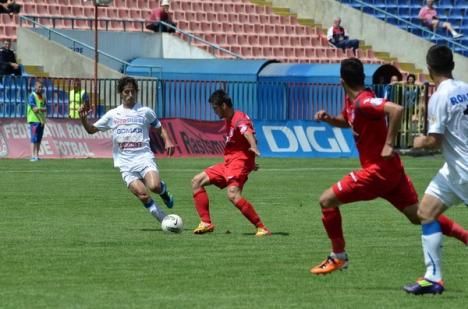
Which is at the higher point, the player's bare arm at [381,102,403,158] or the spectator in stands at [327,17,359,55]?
the player's bare arm at [381,102,403,158]

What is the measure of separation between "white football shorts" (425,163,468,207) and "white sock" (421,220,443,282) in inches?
11.0

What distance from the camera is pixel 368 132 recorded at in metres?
11.5

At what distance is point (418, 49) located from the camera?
45938mm

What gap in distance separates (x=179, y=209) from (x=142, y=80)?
640 inches

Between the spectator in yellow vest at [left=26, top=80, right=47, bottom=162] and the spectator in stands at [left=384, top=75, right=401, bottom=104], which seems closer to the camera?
the spectator in yellow vest at [left=26, top=80, right=47, bottom=162]

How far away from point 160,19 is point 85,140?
10.5 meters

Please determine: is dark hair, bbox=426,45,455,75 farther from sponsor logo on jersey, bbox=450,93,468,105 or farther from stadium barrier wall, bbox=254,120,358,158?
stadium barrier wall, bbox=254,120,358,158

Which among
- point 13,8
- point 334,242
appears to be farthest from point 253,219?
point 13,8

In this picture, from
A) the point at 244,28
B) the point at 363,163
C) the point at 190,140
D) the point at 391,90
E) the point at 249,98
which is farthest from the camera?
the point at 244,28

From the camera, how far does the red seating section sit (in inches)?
1722

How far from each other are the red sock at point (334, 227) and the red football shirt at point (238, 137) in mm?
4301

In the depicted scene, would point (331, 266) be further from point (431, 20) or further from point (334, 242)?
point (431, 20)

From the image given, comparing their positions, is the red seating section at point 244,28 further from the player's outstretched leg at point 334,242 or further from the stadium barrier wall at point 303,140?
the player's outstretched leg at point 334,242

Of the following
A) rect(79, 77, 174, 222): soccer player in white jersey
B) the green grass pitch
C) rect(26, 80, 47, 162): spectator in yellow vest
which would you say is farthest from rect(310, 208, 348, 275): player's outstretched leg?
rect(26, 80, 47, 162): spectator in yellow vest
